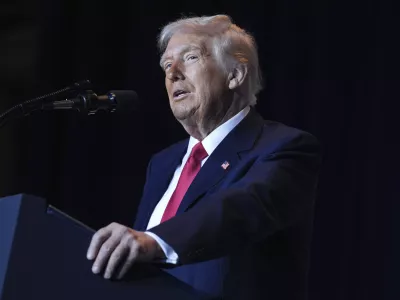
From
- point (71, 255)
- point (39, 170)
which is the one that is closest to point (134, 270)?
point (71, 255)

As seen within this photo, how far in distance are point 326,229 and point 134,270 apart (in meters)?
2.31

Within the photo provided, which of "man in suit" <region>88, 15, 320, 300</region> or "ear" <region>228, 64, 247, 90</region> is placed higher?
"ear" <region>228, 64, 247, 90</region>

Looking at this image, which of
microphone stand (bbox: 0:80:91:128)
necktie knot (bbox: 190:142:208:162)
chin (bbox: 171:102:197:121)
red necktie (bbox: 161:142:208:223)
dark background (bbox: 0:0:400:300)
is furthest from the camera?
dark background (bbox: 0:0:400:300)

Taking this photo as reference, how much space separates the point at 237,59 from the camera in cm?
245

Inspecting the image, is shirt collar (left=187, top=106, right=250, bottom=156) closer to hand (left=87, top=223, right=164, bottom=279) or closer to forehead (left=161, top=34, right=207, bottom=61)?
forehead (left=161, top=34, right=207, bottom=61)

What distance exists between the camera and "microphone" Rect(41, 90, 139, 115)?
1.89 metres

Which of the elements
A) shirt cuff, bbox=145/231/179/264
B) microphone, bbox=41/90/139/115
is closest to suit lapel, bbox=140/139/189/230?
microphone, bbox=41/90/139/115

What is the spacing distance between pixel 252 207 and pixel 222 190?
73mm

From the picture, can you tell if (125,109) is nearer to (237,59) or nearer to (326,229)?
(237,59)

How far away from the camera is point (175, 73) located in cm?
239

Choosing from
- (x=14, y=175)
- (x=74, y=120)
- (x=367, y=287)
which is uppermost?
(x=74, y=120)

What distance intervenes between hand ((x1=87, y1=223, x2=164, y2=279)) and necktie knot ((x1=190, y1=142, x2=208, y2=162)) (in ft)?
2.48

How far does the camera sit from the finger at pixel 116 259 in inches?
56.2

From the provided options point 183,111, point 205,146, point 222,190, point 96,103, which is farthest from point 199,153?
point 222,190
